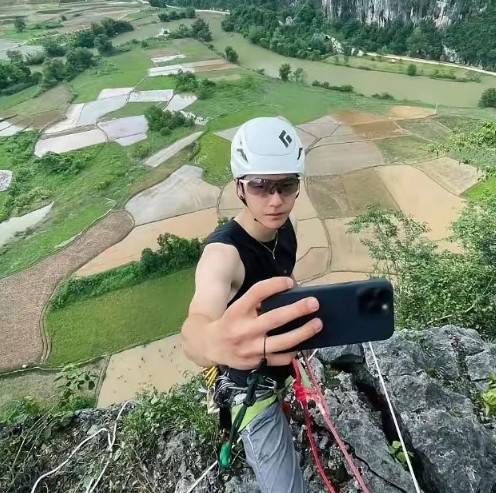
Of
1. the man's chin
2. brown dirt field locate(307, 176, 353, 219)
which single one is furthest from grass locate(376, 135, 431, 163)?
the man's chin

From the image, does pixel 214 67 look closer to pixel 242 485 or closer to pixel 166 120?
pixel 166 120

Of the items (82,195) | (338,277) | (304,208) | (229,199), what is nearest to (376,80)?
(304,208)

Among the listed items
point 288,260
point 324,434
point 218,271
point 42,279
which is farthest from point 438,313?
point 42,279

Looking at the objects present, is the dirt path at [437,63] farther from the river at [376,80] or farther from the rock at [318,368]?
the rock at [318,368]

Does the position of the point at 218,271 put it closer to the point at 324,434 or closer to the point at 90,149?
the point at 324,434

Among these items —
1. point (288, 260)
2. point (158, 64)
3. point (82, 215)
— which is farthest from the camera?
point (158, 64)

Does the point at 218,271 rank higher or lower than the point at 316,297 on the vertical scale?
lower

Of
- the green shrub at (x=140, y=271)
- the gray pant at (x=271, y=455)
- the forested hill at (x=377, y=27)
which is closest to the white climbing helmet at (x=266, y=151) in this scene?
the gray pant at (x=271, y=455)

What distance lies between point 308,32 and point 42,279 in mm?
45274

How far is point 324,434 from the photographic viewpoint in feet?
10.3

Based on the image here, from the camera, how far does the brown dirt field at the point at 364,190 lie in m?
18.7

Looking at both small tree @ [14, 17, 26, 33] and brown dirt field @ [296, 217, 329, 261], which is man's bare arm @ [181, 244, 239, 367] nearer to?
brown dirt field @ [296, 217, 329, 261]

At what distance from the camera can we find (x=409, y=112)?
91.6 feet

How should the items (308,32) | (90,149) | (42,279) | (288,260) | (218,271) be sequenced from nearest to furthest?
(218,271) → (288,260) → (42,279) → (90,149) → (308,32)
